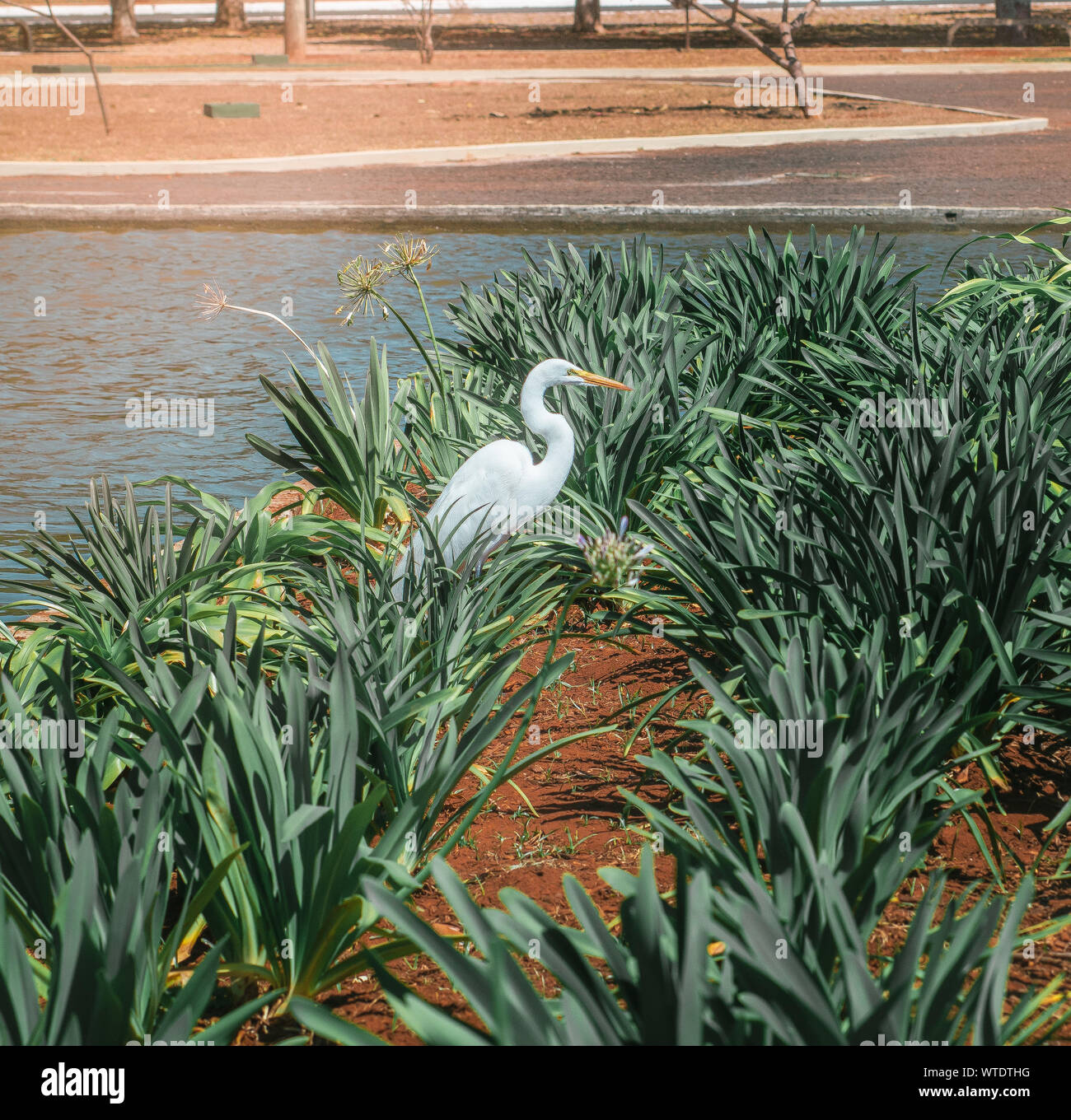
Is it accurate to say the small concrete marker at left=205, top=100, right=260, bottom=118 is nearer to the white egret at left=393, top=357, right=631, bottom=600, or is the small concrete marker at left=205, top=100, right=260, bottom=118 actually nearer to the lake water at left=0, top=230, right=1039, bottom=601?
the lake water at left=0, top=230, right=1039, bottom=601

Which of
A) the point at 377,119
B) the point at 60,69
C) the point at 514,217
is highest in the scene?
the point at 60,69

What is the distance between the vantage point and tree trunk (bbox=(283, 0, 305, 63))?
31609 millimetres

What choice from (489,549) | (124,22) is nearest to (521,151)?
(489,549)

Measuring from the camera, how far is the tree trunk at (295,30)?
1244 inches

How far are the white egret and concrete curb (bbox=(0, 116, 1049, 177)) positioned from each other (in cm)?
1434

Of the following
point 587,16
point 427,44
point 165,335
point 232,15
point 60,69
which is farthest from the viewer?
point 232,15

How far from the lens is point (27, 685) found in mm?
3086

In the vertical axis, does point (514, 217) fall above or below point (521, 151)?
below

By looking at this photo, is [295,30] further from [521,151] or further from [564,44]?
[521,151]

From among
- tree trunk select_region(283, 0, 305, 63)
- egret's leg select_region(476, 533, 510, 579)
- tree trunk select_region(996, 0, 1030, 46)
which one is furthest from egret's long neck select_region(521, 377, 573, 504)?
tree trunk select_region(996, 0, 1030, 46)

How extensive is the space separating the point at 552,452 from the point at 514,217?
10404mm

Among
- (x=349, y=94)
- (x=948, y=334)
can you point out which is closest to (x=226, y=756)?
(x=948, y=334)

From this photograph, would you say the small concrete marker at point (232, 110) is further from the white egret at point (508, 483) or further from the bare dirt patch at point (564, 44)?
the white egret at point (508, 483)

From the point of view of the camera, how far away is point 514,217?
13.7 m
